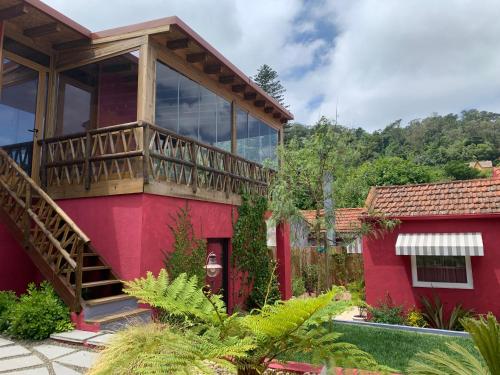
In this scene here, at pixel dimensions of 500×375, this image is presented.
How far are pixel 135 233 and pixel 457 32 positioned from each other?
2134 centimetres

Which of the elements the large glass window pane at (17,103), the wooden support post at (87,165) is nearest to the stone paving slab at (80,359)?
the wooden support post at (87,165)

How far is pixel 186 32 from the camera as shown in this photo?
7816 mm

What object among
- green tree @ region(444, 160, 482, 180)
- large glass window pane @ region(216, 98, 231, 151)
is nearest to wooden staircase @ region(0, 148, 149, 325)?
large glass window pane @ region(216, 98, 231, 151)

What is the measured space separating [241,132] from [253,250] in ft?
12.9

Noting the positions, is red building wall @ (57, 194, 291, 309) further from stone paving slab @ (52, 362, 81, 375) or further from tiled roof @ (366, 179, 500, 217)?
tiled roof @ (366, 179, 500, 217)

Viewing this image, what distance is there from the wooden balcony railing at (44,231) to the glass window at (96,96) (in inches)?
75.6

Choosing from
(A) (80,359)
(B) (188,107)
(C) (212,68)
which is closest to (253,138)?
(C) (212,68)

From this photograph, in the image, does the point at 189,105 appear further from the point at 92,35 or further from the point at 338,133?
the point at 338,133

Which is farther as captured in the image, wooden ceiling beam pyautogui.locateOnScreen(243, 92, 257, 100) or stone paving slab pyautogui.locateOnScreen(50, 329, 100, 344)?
wooden ceiling beam pyautogui.locateOnScreen(243, 92, 257, 100)

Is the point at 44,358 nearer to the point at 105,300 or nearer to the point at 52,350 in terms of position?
the point at 52,350

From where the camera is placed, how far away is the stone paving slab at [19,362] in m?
4.20

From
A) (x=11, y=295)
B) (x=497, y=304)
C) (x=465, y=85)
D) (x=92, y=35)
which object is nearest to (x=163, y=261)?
(x=11, y=295)

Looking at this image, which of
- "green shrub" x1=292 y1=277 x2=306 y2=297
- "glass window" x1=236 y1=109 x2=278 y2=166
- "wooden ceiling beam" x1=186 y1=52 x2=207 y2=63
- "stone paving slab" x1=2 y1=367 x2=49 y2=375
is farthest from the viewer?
"green shrub" x1=292 y1=277 x2=306 y2=297

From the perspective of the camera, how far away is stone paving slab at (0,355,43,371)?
4199 mm
